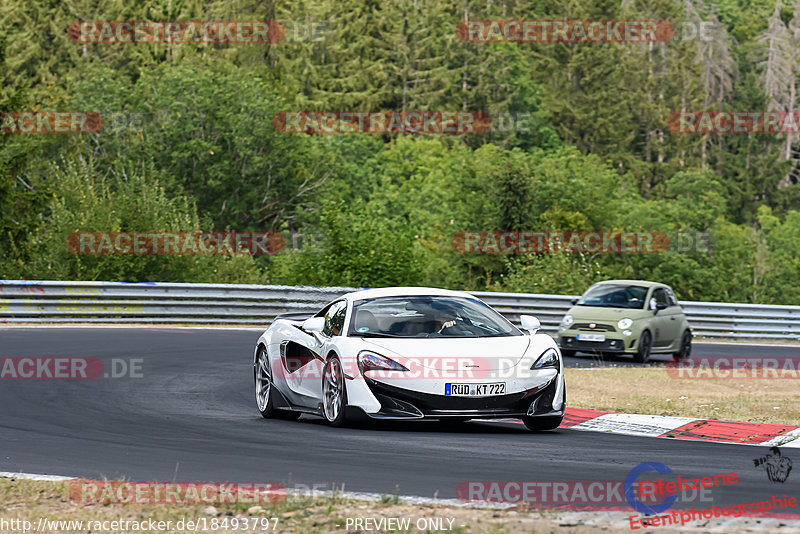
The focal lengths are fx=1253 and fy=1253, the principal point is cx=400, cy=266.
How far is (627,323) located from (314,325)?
37.9ft

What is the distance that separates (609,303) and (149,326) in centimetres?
1013

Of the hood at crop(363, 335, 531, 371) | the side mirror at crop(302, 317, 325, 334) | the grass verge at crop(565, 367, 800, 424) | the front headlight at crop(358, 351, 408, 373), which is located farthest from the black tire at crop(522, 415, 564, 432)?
the side mirror at crop(302, 317, 325, 334)

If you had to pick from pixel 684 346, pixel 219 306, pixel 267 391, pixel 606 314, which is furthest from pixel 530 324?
pixel 219 306

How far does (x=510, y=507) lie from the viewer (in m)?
7.36

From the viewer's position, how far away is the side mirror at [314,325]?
41.8 ft

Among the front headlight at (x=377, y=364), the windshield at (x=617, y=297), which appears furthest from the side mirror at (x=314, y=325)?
the windshield at (x=617, y=297)

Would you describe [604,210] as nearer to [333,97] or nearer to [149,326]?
[333,97]

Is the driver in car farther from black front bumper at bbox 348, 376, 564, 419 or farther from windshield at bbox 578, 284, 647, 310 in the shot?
windshield at bbox 578, 284, 647, 310

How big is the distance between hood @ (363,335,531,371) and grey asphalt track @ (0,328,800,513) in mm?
638

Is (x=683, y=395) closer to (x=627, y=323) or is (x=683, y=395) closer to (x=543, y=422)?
(x=543, y=422)

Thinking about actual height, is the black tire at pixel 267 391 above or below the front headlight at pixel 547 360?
below

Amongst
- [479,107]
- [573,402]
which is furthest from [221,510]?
[479,107]

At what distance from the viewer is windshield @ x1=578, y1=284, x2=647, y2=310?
24000 mm

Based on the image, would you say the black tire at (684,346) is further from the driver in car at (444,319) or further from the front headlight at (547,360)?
the front headlight at (547,360)
